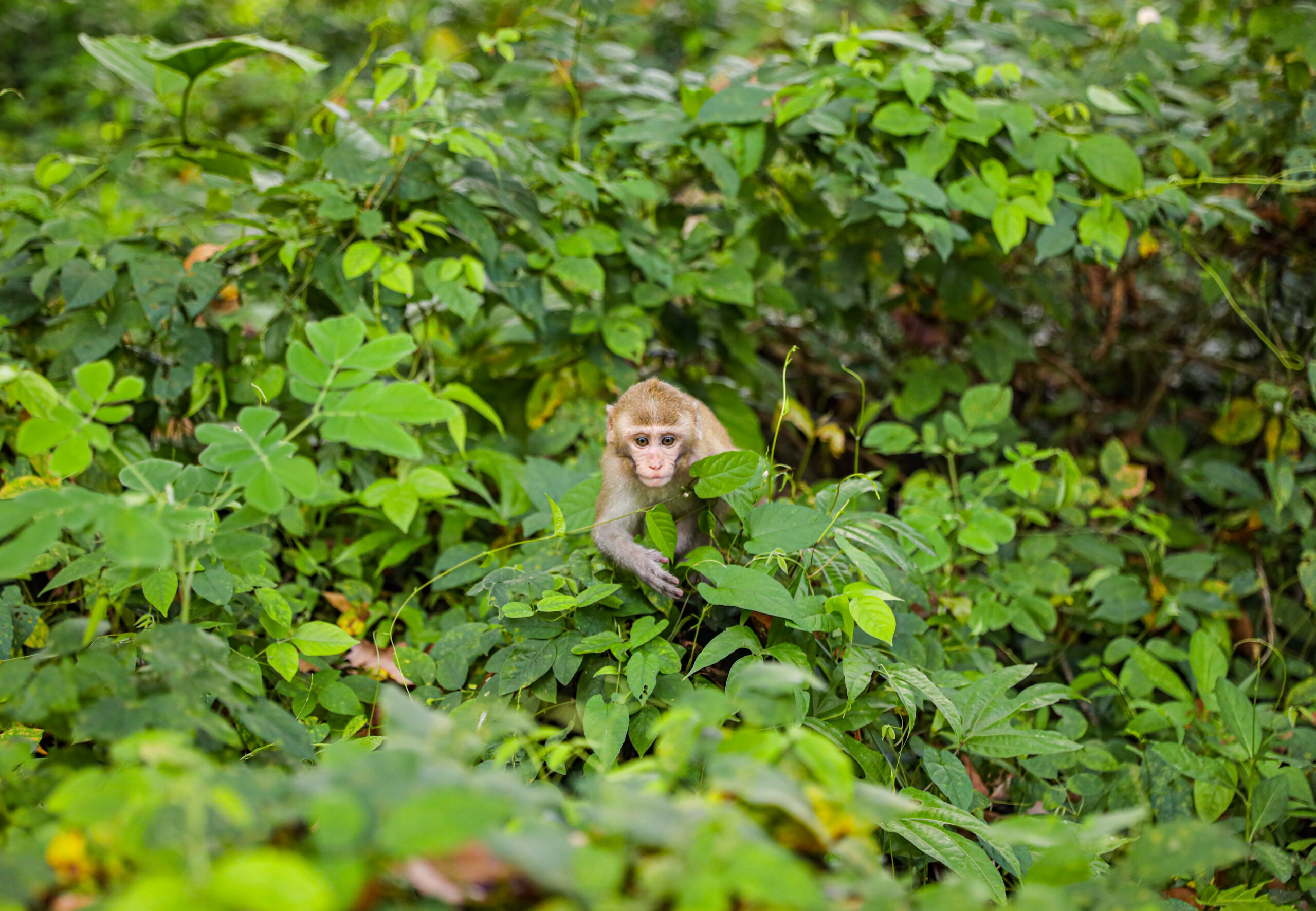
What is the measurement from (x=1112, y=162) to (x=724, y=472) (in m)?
2.41

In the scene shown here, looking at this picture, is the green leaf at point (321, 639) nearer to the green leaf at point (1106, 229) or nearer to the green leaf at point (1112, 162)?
the green leaf at point (1106, 229)

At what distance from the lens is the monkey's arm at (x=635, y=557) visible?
7.43 feet

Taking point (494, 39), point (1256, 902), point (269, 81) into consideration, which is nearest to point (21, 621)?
point (494, 39)

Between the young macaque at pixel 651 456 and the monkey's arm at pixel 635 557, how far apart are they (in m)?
0.05

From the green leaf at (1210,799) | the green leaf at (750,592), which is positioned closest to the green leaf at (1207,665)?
the green leaf at (1210,799)

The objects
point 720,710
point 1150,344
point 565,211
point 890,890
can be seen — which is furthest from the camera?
point 1150,344

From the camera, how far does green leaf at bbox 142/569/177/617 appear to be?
2.16 m

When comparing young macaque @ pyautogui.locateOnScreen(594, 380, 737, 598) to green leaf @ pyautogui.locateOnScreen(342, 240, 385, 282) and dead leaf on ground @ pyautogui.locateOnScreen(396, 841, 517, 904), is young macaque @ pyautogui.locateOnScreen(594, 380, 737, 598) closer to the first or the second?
green leaf @ pyautogui.locateOnScreen(342, 240, 385, 282)

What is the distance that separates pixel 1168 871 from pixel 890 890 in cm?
55

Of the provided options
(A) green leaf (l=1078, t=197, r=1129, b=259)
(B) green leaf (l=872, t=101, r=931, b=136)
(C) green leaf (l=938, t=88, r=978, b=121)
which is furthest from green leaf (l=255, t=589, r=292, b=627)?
(A) green leaf (l=1078, t=197, r=1129, b=259)

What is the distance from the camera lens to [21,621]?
7.80 ft

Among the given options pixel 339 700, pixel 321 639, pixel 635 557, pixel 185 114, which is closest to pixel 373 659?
pixel 339 700

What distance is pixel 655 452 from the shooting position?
Answer: 2682 millimetres

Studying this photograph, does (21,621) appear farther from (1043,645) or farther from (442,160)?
(1043,645)
